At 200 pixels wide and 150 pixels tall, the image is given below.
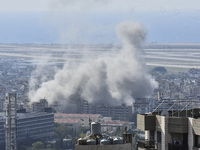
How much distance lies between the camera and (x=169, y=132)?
15945 millimetres

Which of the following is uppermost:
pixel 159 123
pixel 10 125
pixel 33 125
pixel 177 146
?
pixel 159 123

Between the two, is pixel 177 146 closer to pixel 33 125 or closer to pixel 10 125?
pixel 10 125

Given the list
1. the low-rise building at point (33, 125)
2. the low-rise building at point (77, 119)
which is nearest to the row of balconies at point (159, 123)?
the low-rise building at point (33, 125)

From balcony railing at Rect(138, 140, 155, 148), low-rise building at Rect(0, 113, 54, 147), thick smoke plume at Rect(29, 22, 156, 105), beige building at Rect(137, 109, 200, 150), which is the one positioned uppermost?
thick smoke plume at Rect(29, 22, 156, 105)

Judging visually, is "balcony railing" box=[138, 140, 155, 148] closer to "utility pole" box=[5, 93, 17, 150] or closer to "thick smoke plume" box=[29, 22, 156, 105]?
"utility pole" box=[5, 93, 17, 150]

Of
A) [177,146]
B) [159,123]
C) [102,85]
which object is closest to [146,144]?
[159,123]

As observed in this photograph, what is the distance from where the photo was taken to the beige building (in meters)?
15.7

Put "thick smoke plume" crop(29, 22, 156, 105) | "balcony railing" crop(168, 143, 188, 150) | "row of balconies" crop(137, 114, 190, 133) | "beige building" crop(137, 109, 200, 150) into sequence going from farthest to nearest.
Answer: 1. "thick smoke plume" crop(29, 22, 156, 105)
2. "balcony railing" crop(168, 143, 188, 150)
3. "row of balconies" crop(137, 114, 190, 133)
4. "beige building" crop(137, 109, 200, 150)

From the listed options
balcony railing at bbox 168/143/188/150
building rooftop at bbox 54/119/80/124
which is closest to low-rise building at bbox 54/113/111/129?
building rooftop at bbox 54/119/80/124

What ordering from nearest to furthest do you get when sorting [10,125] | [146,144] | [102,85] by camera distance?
[146,144] → [10,125] → [102,85]

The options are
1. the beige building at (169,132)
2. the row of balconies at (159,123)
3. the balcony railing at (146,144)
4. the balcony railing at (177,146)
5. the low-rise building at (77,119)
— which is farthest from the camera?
the low-rise building at (77,119)

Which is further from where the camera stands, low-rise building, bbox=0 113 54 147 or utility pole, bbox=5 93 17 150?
low-rise building, bbox=0 113 54 147

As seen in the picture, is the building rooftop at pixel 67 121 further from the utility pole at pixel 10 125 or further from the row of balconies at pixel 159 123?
the row of balconies at pixel 159 123

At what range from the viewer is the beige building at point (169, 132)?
51.4 ft
